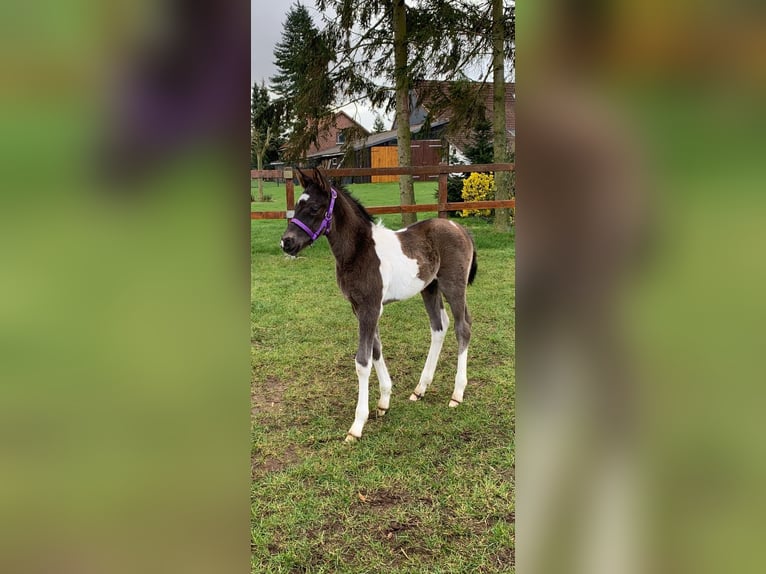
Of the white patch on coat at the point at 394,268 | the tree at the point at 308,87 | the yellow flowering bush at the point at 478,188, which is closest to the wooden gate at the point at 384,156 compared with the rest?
the yellow flowering bush at the point at 478,188

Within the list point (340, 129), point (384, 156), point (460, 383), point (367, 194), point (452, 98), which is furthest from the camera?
point (384, 156)

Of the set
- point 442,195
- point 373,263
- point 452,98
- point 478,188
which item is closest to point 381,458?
point 373,263

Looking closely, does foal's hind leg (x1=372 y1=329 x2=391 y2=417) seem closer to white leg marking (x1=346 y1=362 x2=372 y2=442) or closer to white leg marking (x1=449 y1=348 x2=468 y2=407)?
white leg marking (x1=346 y1=362 x2=372 y2=442)

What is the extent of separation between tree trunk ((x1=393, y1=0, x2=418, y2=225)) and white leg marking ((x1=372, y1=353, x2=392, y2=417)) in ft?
21.2

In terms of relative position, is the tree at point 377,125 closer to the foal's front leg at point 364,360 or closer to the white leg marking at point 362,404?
the foal's front leg at point 364,360

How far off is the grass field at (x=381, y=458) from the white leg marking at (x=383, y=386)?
7cm

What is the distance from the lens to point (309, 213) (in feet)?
11.0

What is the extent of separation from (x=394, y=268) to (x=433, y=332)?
0.71 meters

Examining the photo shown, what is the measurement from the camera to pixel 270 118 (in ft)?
33.9

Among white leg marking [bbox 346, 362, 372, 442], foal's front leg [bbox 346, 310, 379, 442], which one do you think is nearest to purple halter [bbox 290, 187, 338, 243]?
foal's front leg [bbox 346, 310, 379, 442]

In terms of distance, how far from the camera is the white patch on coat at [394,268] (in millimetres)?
3449

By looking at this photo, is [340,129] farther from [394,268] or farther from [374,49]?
[394,268]

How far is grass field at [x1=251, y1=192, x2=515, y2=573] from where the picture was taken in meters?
2.26
